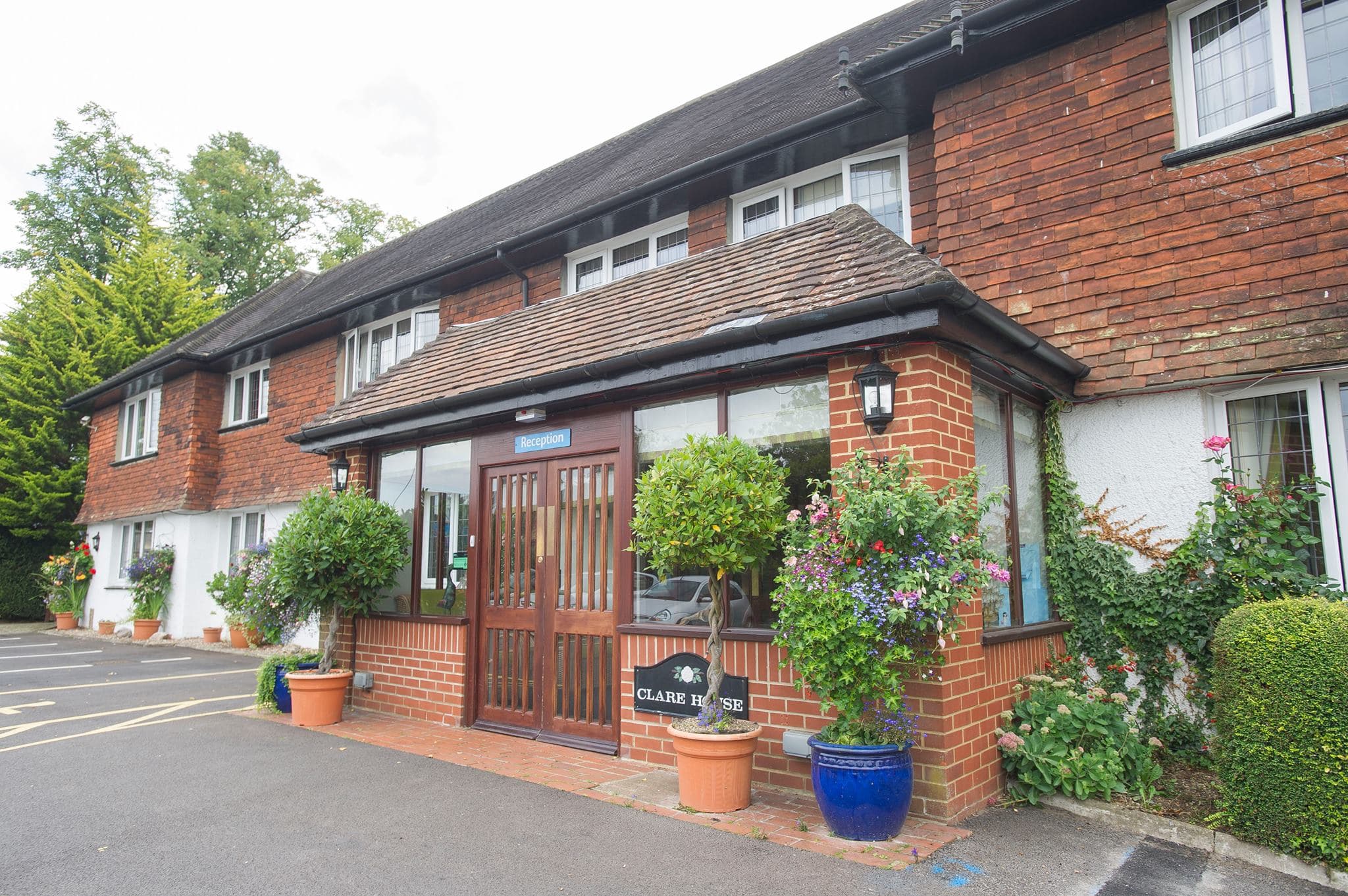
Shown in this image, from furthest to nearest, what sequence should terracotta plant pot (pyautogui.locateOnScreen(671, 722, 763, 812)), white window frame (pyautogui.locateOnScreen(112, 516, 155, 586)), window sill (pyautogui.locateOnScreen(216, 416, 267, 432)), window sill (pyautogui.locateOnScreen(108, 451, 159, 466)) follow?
white window frame (pyautogui.locateOnScreen(112, 516, 155, 586)) → window sill (pyautogui.locateOnScreen(108, 451, 159, 466)) → window sill (pyautogui.locateOnScreen(216, 416, 267, 432)) → terracotta plant pot (pyautogui.locateOnScreen(671, 722, 763, 812))

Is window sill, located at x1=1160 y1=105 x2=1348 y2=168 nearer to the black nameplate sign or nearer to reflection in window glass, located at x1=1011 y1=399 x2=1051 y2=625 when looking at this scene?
reflection in window glass, located at x1=1011 y1=399 x2=1051 y2=625

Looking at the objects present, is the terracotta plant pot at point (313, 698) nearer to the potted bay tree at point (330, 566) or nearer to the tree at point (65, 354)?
the potted bay tree at point (330, 566)

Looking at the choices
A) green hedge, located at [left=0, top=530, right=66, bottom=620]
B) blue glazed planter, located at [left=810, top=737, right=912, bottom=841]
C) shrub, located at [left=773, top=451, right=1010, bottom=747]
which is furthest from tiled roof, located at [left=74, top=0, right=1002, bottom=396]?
green hedge, located at [left=0, top=530, right=66, bottom=620]

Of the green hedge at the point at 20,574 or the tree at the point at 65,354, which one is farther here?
the green hedge at the point at 20,574

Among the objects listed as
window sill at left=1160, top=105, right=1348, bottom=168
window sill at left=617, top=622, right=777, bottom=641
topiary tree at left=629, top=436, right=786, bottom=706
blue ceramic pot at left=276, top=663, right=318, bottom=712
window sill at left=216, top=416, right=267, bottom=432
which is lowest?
blue ceramic pot at left=276, top=663, right=318, bottom=712

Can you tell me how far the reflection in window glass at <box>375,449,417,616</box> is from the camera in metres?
8.45

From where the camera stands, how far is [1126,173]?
6277 millimetres

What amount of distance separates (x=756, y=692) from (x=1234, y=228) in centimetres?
457

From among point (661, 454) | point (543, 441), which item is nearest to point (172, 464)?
point (543, 441)

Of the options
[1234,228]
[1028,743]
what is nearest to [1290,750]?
[1028,743]

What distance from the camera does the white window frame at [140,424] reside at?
18797 mm

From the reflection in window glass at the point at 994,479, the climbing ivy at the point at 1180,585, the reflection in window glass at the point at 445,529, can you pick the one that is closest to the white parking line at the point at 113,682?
the reflection in window glass at the point at 445,529

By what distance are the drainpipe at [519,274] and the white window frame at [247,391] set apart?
7.54 m

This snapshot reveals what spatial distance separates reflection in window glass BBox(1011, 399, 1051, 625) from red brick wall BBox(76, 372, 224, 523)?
1596 centimetres
